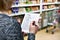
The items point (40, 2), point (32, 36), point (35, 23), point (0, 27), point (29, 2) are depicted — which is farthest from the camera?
point (40, 2)

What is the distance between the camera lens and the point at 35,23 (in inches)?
54.6

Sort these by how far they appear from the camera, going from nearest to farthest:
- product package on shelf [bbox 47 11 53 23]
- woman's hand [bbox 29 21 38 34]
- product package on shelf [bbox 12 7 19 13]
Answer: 1. woman's hand [bbox 29 21 38 34]
2. product package on shelf [bbox 12 7 19 13]
3. product package on shelf [bbox 47 11 53 23]

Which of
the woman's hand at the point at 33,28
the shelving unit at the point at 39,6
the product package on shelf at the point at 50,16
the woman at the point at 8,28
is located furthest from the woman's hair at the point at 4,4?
the product package on shelf at the point at 50,16

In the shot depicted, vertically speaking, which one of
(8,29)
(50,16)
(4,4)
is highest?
(4,4)

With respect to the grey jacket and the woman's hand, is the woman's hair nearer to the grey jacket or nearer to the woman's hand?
the grey jacket

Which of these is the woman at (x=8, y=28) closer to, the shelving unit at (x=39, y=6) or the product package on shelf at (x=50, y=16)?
the shelving unit at (x=39, y=6)

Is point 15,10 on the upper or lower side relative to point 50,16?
upper

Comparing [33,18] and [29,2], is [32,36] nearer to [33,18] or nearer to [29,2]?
[33,18]

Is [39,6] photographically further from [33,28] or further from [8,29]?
[8,29]

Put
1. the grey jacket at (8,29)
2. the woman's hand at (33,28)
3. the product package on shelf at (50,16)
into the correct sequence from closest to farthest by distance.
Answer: the grey jacket at (8,29) → the woman's hand at (33,28) → the product package on shelf at (50,16)

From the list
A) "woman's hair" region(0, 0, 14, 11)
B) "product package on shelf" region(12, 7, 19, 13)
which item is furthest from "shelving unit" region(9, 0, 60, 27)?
"woman's hair" region(0, 0, 14, 11)

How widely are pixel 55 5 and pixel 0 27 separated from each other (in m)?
5.52

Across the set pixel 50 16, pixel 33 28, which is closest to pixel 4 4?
pixel 33 28

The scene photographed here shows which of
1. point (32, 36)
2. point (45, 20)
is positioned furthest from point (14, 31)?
point (45, 20)
